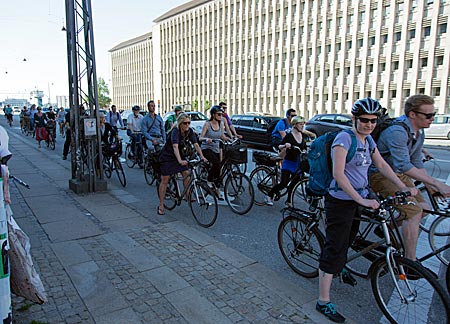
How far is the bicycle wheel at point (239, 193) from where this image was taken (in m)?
6.19


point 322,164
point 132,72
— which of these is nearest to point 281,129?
point 322,164

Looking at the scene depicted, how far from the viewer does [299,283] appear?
3.82 meters

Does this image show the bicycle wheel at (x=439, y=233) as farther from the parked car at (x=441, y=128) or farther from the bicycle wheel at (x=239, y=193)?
the parked car at (x=441, y=128)

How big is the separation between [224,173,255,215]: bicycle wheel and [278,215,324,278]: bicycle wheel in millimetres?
1992

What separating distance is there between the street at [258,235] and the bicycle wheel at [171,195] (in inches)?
5.5

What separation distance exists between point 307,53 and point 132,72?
64749mm

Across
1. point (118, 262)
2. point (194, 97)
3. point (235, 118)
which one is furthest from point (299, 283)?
point (194, 97)

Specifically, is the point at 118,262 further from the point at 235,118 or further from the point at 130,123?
the point at 235,118

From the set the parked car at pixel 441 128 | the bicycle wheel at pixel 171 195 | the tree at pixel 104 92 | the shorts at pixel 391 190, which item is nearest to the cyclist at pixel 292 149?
the bicycle wheel at pixel 171 195

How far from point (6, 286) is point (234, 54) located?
64.5 m

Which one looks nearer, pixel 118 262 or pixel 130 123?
pixel 118 262

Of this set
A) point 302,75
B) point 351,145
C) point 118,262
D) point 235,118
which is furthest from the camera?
point 302,75

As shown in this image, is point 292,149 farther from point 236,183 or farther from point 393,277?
point 393,277

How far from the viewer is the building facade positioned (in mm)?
95688
